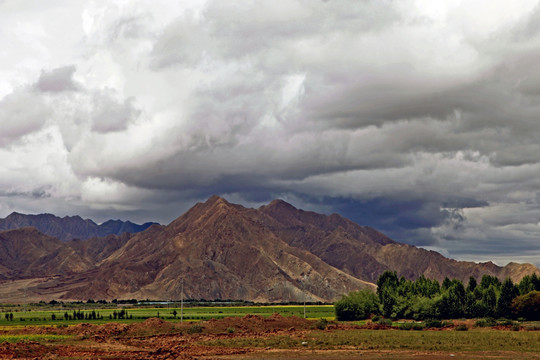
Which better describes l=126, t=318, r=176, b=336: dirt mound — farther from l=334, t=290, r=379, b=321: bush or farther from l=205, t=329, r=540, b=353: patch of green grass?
l=334, t=290, r=379, b=321: bush

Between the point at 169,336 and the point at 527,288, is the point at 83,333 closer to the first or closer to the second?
the point at 169,336

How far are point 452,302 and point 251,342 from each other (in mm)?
61255

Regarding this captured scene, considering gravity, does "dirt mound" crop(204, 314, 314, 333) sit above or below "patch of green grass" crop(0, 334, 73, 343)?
below

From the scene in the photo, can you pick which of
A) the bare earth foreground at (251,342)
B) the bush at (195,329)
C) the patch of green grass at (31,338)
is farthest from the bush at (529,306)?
the patch of green grass at (31,338)

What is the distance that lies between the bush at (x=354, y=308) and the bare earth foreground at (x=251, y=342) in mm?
28190

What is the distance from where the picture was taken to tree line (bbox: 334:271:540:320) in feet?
412

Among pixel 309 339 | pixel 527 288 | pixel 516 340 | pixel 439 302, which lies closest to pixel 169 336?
pixel 309 339

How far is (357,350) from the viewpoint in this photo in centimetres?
7425

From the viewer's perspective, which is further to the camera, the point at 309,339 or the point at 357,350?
the point at 309,339

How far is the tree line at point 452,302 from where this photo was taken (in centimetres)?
12562

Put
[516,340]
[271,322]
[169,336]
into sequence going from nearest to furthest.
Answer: [516,340] → [169,336] → [271,322]

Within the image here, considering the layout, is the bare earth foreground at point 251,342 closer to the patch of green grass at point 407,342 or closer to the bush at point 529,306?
the patch of green grass at point 407,342

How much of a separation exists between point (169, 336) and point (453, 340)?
144ft

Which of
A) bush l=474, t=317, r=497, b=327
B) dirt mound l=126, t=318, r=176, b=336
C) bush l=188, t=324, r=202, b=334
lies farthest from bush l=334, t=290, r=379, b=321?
dirt mound l=126, t=318, r=176, b=336
